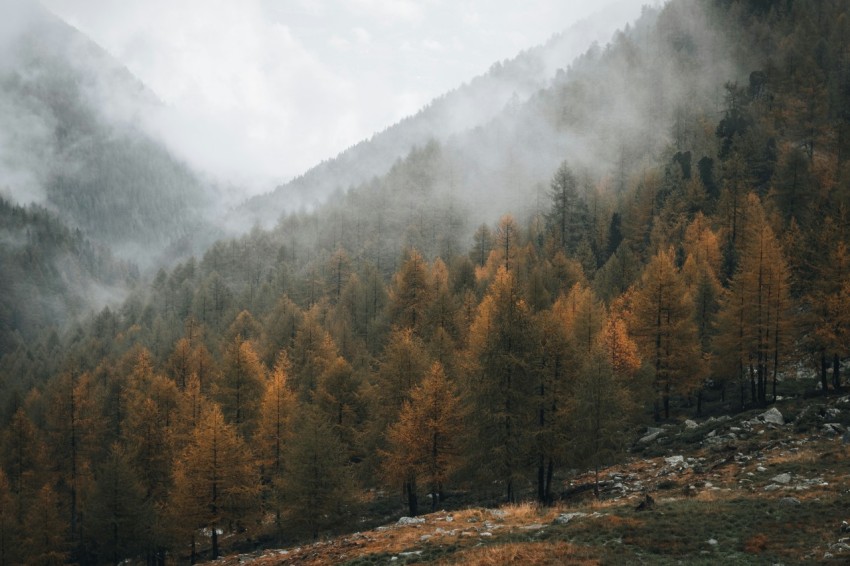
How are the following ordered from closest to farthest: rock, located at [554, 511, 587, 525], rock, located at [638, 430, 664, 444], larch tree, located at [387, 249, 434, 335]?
1. rock, located at [554, 511, 587, 525]
2. rock, located at [638, 430, 664, 444]
3. larch tree, located at [387, 249, 434, 335]

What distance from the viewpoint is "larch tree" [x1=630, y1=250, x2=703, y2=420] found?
123 ft

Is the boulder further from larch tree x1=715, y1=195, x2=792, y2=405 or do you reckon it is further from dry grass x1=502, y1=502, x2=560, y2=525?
dry grass x1=502, y1=502, x2=560, y2=525

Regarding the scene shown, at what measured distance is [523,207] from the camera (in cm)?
10981

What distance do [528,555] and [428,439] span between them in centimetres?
1424

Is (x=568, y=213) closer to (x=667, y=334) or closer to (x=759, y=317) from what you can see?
(x=667, y=334)

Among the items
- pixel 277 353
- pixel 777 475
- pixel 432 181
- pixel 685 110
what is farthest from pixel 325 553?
pixel 685 110

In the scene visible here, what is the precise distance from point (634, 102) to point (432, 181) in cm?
5312

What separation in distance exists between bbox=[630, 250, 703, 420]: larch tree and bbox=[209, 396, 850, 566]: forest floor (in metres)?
8.17

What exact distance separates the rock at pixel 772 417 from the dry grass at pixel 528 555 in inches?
810

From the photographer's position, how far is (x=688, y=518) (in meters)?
17.0

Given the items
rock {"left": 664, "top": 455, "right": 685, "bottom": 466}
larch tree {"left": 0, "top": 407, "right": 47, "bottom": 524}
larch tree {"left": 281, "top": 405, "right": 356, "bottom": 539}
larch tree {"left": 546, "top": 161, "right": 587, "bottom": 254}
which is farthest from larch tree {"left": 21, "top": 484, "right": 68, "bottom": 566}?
larch tree {"left": 546, "top": 161, "right": 587, "bottom": 254}

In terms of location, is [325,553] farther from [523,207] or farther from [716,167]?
[523,207]

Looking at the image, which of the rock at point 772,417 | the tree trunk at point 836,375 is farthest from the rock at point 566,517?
the tree trunk at point 836,375

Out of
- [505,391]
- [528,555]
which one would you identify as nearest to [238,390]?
[505,391]
